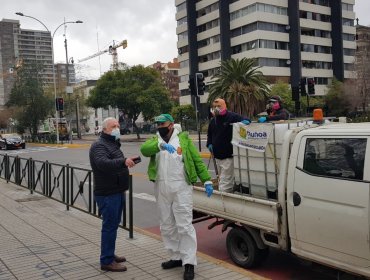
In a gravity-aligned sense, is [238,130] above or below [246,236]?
above

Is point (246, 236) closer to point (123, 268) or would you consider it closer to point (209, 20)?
point (123, 268)

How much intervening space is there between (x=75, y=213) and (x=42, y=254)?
2.77 meters

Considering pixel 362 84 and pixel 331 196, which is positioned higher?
pixel 362 84

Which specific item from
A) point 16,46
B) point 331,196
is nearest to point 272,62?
point 331,196

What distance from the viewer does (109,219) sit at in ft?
17.0

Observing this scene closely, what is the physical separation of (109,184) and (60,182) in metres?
5.06

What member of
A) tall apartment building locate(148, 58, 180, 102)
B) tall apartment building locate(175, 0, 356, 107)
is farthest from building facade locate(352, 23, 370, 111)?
tall apartment building locate(148, 58, 180, 102)

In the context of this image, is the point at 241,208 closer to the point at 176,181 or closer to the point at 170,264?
the point at 176,181

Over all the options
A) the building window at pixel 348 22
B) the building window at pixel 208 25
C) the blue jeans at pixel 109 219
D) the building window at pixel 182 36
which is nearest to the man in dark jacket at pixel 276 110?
the blue jeans at pixel 109 219

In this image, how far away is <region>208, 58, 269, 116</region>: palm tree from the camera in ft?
119

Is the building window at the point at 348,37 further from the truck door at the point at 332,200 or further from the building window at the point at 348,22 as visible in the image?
the truck door at the point at 332,200

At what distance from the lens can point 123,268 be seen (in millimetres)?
5211

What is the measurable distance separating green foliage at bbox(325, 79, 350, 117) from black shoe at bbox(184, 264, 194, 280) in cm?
5376

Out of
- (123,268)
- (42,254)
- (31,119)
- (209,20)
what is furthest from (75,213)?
(209,20)
